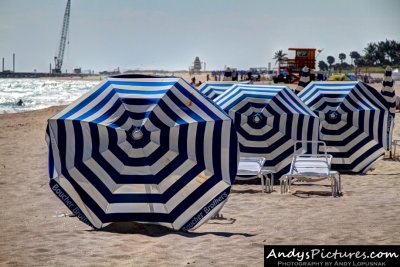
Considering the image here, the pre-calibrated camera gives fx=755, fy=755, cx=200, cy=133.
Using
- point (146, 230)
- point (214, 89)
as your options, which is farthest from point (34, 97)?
point (146, 230)

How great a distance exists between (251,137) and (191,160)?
366 cm

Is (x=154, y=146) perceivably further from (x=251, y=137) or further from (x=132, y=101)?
(x=251, y=137)

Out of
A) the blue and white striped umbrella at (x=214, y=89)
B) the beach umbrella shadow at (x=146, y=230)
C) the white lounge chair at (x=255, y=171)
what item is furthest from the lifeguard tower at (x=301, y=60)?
the beach umbrella shadow at (x=146, y=230)

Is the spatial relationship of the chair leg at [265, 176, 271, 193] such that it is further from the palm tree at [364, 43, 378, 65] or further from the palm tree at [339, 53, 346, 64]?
the palm tree at [339, 53, 346, 64]

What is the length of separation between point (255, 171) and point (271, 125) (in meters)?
0.85

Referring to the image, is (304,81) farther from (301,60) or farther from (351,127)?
(301,60)

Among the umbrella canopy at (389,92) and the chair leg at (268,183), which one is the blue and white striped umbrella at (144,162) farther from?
the umbrella canopy at (389,92)

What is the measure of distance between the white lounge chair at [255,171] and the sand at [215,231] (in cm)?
19

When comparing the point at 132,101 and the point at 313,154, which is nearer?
the point at 132,101

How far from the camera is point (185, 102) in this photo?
21.2ft

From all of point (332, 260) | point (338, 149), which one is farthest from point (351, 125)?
point (332, 260)

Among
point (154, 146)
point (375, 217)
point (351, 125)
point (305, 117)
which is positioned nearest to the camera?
point (154, 146)

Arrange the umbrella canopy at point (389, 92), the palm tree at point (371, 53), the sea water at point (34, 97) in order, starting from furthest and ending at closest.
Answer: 1. the palm tree at point (371, 53)
2. the sea water at point (34, 97)
3. the umbrella canopy at point (389, 92)

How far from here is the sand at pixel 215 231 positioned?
5.61m
